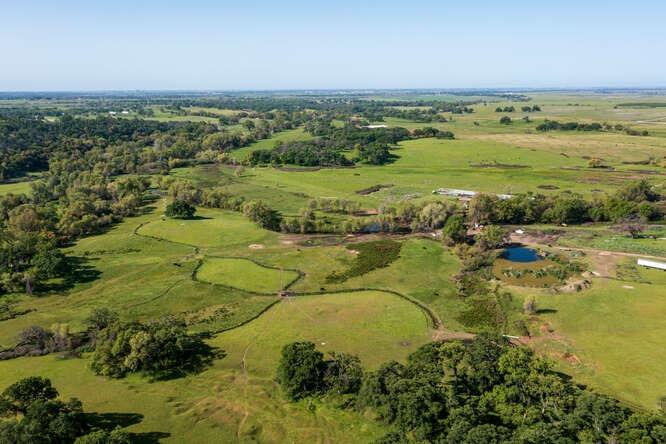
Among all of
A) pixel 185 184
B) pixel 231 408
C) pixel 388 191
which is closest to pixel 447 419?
pixel 231 408

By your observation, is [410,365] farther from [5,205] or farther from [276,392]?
[5,205]

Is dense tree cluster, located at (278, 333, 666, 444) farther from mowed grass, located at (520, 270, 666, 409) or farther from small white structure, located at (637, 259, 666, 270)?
small white structure, located at (637, 259, 666, 270)

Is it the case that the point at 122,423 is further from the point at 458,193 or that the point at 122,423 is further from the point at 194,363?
the point at 458,193

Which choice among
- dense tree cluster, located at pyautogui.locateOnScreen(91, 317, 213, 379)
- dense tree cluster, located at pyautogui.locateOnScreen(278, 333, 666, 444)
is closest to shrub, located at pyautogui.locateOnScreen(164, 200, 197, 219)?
dense tree cluster, located at pyautogui.locateOnScreen(91, 317, 213, 379)

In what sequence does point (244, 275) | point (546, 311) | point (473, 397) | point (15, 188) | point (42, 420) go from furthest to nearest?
1. point (15, 188)
2. point (244, 275)
3. point (546, 311)
4. point (473, 397)
5. point (42, 420)

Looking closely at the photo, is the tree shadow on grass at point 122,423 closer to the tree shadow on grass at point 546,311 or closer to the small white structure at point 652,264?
the tree shadow on grass at point 546,311

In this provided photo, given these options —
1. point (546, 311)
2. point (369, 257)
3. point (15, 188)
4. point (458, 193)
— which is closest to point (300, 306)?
point (369, 257)

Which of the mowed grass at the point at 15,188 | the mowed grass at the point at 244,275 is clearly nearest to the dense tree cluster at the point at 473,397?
the mowed grass at the point at 244,275
